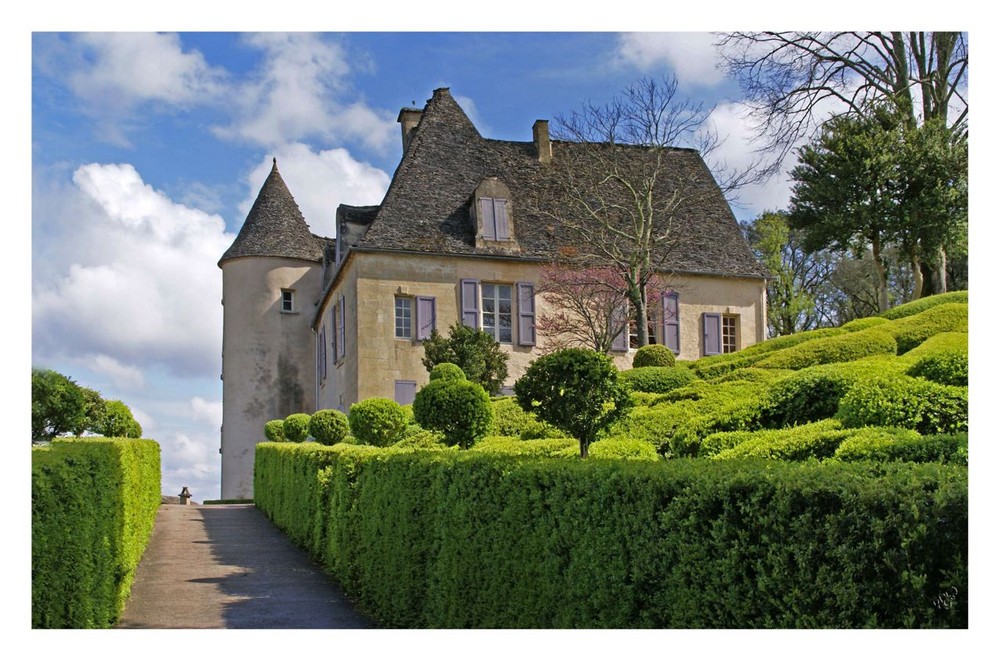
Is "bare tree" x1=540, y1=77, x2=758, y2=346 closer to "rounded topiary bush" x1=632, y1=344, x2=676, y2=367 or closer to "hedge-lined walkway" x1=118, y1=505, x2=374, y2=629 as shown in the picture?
"rounded topiary bush" x1=632, y1=344, x2=676, y2=367

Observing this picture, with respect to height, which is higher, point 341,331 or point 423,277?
point 423,277

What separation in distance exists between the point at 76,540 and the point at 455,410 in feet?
22.2

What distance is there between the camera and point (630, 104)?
25.2 m

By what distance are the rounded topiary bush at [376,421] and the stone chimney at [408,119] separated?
14310mm

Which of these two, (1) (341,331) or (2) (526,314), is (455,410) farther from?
(1) (341,331)

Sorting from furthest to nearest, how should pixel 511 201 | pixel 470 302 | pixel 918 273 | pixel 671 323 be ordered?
pixel 671 323 < pixel 511 201 < pixel 470 302 < pixel 918 273

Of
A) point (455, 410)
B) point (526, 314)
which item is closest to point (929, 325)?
point (455, 410)

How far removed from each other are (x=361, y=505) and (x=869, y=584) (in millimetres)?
6506

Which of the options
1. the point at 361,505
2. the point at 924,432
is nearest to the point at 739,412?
the point at 924,432

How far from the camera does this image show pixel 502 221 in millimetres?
27188

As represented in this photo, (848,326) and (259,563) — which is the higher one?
(848,326)

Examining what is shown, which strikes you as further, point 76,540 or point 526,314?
point 526,314

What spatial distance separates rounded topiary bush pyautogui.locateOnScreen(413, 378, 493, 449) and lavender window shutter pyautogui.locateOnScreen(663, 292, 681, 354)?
15.4 meters
